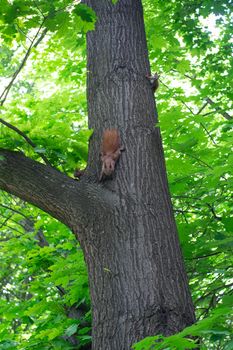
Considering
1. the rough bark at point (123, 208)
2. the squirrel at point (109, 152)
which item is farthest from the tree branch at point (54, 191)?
the squirrel at point (109, 152)

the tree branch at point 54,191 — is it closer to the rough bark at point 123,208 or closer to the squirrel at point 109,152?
the rough bark at point 123,208

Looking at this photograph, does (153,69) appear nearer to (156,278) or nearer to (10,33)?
(10,33)

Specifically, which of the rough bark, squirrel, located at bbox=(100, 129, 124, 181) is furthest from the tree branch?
squirrel, located at bbox=(100, 129, 124, 181)

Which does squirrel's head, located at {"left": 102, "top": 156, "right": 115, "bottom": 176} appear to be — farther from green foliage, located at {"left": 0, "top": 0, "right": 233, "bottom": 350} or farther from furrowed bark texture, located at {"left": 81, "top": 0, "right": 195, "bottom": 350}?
green foliage, located at {"left": 0, "top": 0, "right": 233, "bottom": 350}

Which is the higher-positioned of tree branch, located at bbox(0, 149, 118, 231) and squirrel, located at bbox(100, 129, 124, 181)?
squirrel, located at bbox(100, 129, 124, 181)

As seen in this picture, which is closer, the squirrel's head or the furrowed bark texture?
the furrowed bark texture

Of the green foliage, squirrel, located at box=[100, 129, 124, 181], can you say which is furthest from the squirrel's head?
the green foliage

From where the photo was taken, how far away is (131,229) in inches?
103

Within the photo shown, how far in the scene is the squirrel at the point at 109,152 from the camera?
2.78 m

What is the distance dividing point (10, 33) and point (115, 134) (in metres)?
0.82

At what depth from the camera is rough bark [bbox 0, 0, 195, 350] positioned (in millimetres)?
2439

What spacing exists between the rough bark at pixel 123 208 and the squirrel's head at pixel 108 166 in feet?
0.15

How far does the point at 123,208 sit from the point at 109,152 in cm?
34

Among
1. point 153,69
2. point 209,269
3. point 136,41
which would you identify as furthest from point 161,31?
point 209,269
